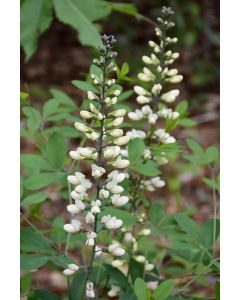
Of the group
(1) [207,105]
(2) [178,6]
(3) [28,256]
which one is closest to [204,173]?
(1) [207,105]

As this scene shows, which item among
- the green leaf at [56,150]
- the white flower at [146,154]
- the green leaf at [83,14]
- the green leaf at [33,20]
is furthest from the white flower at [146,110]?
the green leaf at [33,20]

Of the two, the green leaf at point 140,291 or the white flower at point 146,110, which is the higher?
the white flower at point 146,110

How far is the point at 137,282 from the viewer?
1.29 m

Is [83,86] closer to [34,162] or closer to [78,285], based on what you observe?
[34,162]

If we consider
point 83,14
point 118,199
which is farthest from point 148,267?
point 83,14

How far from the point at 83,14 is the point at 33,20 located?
215 millimetres

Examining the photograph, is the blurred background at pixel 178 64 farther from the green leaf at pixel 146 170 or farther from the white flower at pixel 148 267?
the green leaf at pixel 146 170

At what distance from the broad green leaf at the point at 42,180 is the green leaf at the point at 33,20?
1.07 m

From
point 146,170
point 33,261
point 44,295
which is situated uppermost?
point 146,170

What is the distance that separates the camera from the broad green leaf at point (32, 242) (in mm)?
1522

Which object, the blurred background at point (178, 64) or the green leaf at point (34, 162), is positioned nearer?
the green leaf at point (34, 162)

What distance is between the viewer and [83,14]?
254cm
